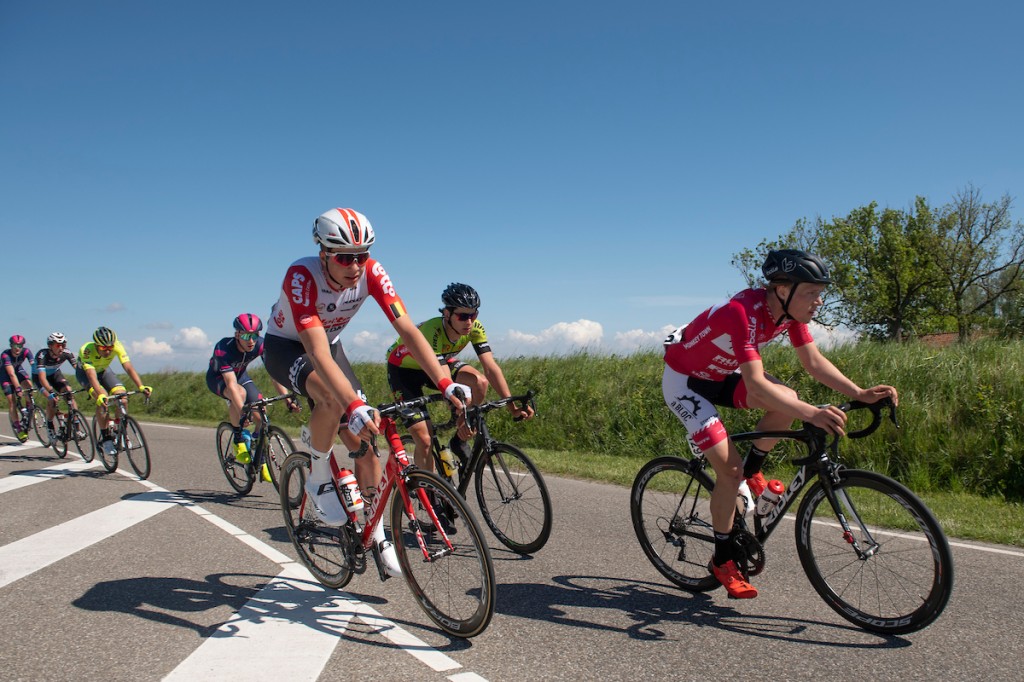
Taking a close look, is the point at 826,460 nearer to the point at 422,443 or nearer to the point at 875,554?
the point at 875,554

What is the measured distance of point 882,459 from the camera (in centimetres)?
875

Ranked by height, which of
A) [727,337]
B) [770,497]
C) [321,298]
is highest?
[321,298]

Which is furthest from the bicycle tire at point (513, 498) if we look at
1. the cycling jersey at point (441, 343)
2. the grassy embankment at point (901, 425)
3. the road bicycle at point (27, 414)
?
the road bicycle at point (27, 414)

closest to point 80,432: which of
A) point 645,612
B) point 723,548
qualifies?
point 645,612

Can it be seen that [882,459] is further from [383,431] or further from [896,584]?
[383,431]

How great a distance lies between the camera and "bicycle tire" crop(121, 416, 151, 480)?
9.60 m

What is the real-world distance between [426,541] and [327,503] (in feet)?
2.86

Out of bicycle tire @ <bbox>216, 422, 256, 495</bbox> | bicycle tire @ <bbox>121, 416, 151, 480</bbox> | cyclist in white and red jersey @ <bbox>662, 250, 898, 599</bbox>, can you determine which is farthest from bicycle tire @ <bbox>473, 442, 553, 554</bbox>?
bicycle tire @ <bbox>121, 416, 151, 480</bbox>

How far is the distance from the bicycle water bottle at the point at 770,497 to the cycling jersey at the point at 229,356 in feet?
22.1

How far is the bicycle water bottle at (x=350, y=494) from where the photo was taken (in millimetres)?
4262

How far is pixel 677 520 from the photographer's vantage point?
4727 millimetres

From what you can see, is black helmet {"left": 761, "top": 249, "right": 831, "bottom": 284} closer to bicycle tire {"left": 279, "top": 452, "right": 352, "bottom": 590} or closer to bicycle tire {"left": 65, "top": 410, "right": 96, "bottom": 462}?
bicycle tire {"left": 279, "top": 452, "right": 352, "bottom": 590}

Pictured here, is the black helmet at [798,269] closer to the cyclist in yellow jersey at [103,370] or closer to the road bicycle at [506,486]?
the road bicycle at [506,486]

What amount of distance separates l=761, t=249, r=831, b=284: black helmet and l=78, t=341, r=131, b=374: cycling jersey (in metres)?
10.3
